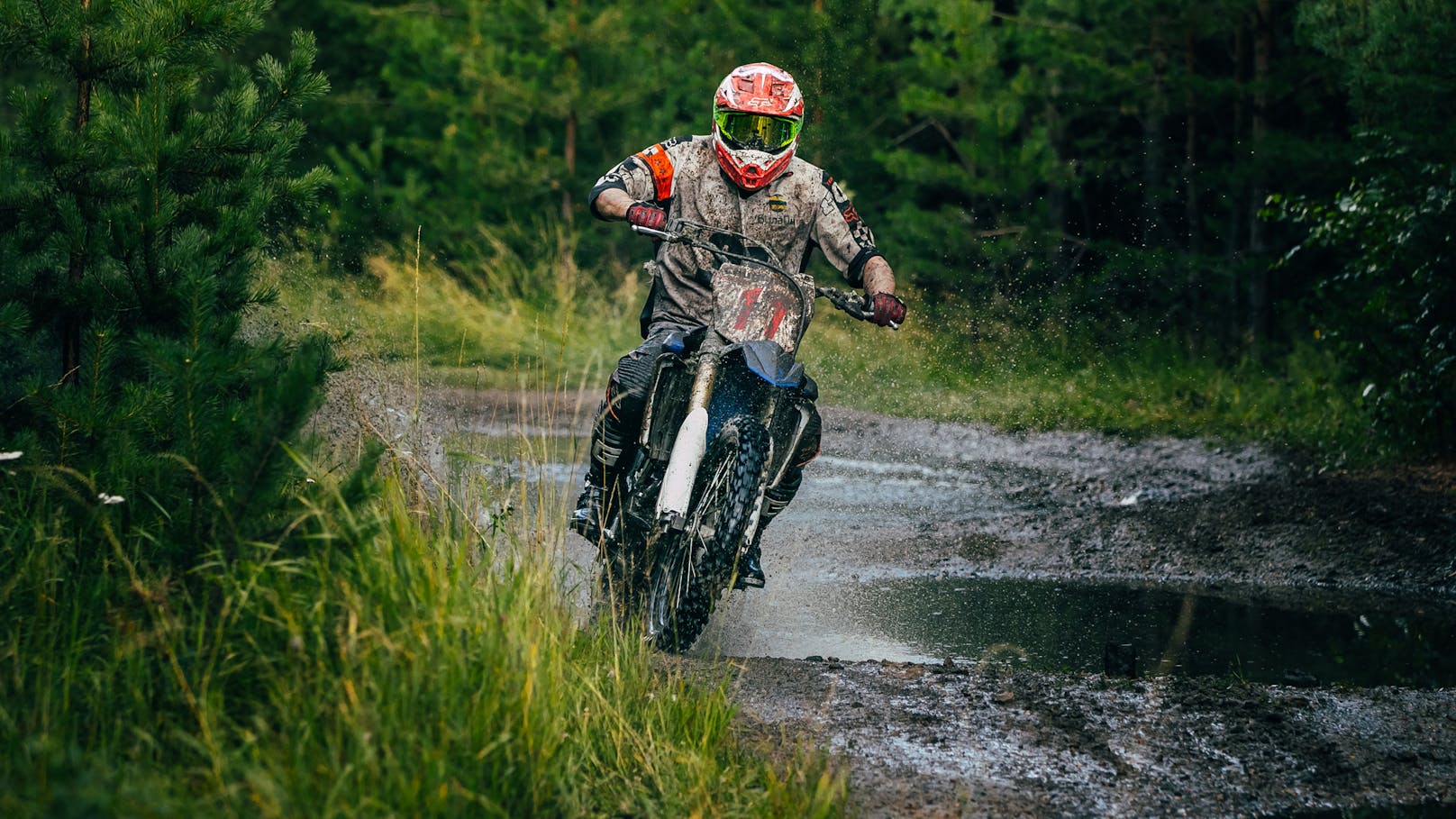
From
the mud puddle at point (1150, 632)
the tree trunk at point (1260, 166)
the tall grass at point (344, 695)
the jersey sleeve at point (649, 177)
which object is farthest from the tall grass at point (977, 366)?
the tall grass at point (344, 695)

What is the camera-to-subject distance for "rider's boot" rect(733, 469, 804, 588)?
570cm

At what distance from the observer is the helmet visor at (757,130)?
6.12m

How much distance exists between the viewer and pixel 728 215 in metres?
6.36

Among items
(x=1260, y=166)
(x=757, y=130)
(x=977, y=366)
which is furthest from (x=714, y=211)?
(x=1260, y=166)

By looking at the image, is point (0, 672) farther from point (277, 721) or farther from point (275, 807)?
point (275, 807)

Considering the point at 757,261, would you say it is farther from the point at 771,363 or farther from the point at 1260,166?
the point at 1260,166

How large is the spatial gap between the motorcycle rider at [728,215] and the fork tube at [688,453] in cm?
32

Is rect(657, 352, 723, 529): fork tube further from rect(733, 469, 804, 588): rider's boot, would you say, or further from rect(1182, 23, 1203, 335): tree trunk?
Answer: rect(1182, 23, 1203, 335): tree trunk

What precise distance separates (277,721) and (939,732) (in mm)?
1946

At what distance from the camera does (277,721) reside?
3.50m

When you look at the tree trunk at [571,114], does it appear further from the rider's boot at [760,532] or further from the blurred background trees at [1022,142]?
the rider's boot at [760,532]

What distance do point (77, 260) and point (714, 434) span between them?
2.34 m

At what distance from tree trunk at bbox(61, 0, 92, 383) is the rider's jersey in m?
1.98

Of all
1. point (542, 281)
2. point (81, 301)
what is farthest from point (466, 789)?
point (542, 281)
